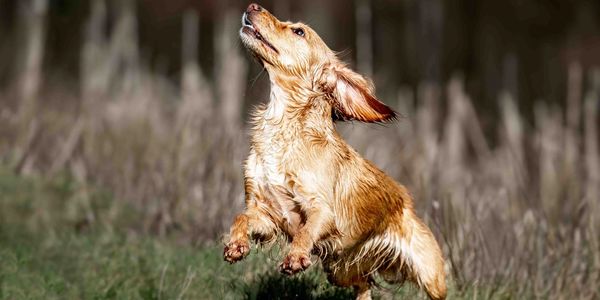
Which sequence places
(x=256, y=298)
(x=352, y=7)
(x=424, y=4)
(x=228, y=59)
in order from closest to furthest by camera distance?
(x=256, y=298) < (x=228, y=59) < (x=424, y=4) < (x=352, y=7)

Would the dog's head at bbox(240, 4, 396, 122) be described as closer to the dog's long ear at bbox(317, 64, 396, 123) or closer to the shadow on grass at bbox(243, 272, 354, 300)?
the dog's long ear at bbox(317, 64, 396, 123)

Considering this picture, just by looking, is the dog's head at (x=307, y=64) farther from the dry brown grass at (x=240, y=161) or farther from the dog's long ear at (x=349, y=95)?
the dry brown grass at (x=240, y=161)

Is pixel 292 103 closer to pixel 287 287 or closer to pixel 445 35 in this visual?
pixel 287 287

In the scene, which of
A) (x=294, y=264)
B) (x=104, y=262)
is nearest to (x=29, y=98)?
(x=104, y=262)

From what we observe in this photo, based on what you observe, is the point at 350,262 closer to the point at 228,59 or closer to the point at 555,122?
the point at 228,59

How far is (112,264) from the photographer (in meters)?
6.10

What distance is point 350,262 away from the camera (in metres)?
5.15

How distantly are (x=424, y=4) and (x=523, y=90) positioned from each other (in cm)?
258

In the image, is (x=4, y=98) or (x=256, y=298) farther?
(x=4, y=98)

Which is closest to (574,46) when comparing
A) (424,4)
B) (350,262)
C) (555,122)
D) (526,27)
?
(526,27)

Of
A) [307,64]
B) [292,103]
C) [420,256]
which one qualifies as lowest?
[420,256]

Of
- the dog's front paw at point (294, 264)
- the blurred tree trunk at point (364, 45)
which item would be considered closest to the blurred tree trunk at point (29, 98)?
the blurred tree trunk at point (364, 45)

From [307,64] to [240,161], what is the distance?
260 cm

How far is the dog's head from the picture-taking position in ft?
16.0
